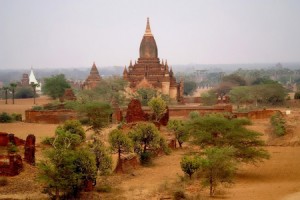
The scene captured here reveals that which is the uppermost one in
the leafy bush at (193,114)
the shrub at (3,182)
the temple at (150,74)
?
the temple at (150,74)

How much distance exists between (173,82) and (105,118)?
21664 millimetres

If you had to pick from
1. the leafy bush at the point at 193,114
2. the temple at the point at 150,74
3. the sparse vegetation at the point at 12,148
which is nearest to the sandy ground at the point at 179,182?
the sparse vegetation at the point at 12,148

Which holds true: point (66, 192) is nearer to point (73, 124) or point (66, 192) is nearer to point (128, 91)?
point (73, 124)

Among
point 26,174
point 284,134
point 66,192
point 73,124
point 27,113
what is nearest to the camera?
point 66,192

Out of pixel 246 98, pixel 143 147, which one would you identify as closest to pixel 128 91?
pixel 246 98

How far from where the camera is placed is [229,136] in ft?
72.6

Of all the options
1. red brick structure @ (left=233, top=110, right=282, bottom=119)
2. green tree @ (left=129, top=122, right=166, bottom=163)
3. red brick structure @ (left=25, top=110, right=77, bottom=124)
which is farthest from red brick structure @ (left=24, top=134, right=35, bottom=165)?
red brick structure @ (left=233, top=110, right=282, bottom=119)

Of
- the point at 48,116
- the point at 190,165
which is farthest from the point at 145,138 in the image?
the point at 48,116

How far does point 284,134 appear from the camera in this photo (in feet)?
103

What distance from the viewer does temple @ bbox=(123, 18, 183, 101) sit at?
5162 centimetres

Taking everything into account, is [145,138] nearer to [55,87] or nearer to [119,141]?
[119,141]

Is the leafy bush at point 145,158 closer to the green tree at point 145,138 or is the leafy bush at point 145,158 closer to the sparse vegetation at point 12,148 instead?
the green tree at point 145,138

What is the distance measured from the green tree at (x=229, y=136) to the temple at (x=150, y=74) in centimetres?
2725

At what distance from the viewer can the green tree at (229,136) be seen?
69.6 feet
